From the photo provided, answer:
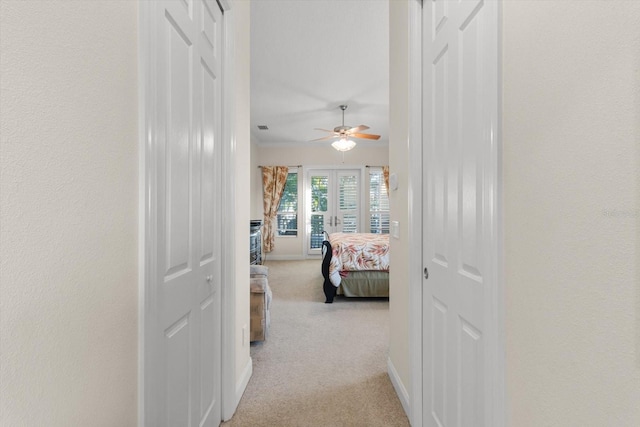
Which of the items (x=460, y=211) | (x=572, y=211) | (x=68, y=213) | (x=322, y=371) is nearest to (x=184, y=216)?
(x=68, y=213)

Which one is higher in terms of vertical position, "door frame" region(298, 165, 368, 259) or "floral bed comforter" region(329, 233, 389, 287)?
"door frame" region(298, 165, 368, 259)

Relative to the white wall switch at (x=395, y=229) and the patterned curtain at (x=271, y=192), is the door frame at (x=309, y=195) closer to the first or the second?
the patterned curtain at (x=271, y=192)

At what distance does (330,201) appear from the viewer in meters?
7.38

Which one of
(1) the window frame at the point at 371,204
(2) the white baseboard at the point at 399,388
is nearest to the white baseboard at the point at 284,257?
(1) the window frame at the point at 371,204

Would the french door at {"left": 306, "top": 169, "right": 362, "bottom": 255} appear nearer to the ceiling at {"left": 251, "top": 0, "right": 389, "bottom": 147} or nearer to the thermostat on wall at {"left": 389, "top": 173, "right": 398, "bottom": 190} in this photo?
the ceiling at {"left": 251, "top": 0, "right": 389, "bottom": 147}

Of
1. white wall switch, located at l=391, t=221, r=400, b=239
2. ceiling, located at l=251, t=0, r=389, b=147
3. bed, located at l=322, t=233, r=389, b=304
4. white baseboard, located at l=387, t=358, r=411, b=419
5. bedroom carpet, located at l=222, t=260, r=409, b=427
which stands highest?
ceiling, located at l=251, t=0, r=389, b=147

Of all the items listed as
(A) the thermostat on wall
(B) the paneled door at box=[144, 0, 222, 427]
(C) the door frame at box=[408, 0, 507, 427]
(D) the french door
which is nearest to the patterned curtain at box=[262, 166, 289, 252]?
(D) the french door

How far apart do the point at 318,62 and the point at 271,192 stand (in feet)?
13.4

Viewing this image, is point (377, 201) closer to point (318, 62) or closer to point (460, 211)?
point (318, 62)

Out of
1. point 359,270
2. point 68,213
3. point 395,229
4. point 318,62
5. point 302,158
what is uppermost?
point 318,62

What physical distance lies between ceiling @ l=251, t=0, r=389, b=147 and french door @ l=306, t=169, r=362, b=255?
5.31 ft

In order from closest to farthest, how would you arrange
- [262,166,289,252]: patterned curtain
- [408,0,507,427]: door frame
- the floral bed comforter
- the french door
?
[408,0,507,427]: door frame, the floral bed comforter, [262,166,289,252]: patterned curtain, the french door

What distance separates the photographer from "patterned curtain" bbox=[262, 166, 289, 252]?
726 cm

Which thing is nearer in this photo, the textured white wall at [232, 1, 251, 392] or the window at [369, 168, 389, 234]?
the textured white wall at [232, 1, 251, 392]
